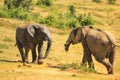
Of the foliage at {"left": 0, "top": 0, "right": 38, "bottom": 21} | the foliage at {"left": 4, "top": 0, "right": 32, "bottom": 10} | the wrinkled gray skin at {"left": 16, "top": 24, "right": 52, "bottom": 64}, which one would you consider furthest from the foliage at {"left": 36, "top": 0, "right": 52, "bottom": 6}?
the wrinkled gray skin at {"left": 16, "top": 24, "right": 52, "bottom": 64}

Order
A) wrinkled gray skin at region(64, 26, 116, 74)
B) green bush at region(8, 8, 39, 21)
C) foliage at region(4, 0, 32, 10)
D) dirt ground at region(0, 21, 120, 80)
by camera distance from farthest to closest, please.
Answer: foliage at region(4, 0, 32, 10) → green bush at region(8, 8, 39, 21) → wrinkled gray skin at region(64, 26, 116, 74) → dirt ground at region(0, 21, 120, 80)

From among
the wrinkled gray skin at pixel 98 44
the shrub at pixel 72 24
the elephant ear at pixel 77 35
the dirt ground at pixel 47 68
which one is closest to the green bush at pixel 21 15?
the shrub at pixel 72 24

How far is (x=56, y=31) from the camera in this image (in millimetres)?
23438

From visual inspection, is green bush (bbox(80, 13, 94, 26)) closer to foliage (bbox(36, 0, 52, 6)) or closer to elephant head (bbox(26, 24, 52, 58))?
foliage (bbox(36, 0, 52, 6))

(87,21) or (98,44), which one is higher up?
(98,44)

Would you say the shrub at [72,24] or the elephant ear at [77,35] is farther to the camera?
the shrub at [72,24]

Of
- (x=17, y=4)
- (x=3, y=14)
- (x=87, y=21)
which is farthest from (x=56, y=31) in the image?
(x=17, y=4)

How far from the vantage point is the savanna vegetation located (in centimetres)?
1238

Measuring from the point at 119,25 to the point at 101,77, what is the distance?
53.1 ft

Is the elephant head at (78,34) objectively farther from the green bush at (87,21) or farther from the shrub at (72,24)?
the green bush at (87,21)

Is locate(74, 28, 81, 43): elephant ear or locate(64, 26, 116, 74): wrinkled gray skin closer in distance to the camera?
locate(64, 26, 116, 74): wrinkled gray skin

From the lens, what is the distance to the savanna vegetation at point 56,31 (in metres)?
12.4

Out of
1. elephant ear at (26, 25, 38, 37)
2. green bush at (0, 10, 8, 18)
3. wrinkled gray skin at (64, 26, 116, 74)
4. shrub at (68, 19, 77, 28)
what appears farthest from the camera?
shrub at (68, 19, 77, 28)

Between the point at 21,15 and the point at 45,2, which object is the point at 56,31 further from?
the point at 45,2
